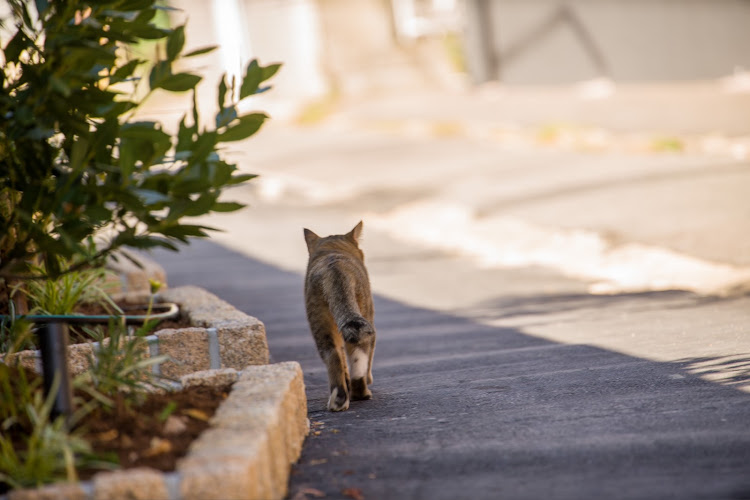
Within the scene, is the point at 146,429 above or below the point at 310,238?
below

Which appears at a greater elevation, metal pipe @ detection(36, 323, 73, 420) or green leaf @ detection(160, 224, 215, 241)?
green leaf @ detection(160, 224, 215, 241)

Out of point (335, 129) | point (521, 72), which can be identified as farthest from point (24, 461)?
point (335, 129)

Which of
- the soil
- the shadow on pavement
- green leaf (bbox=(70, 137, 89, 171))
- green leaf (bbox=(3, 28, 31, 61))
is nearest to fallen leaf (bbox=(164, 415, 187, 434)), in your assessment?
the soil

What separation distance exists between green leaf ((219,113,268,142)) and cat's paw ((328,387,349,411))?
1.69 m

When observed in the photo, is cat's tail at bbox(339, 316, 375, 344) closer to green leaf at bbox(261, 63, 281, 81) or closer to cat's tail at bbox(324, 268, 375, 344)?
cat's tail at bbox(324, 268, 375, 344)

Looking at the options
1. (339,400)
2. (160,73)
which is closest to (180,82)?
(160,73)

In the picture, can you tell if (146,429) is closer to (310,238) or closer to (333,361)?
(333,361)

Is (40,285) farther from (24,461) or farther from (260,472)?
(260,472)

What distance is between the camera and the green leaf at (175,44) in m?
4.08

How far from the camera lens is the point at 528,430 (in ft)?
14.3

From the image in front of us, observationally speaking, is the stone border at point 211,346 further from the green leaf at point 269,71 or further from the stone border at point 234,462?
the green leaf at point 269,71

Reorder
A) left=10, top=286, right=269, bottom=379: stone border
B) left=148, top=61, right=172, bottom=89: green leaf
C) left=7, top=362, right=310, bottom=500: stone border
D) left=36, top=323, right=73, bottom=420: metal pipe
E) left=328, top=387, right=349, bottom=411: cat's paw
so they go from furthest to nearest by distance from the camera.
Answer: left=10, top=286, right=269, bottom=379: stone border → left=328, top=387, right=349, bottom=411: cat's paw → left=148, top=61, right=172, bottom=89: green leaf → left=36, top=323, right=73, bottom=420: metal pipe → left=7, top=362, right=310, bottom=500: stone border

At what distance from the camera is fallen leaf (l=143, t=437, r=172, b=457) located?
3.60 metres

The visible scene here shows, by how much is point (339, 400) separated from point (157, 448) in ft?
5.65
